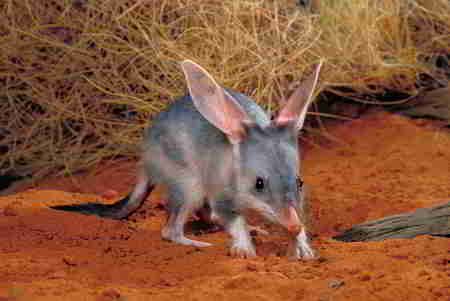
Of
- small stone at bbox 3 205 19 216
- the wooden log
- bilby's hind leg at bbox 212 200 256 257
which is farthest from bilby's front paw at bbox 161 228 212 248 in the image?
small stone at bbox 3 205 19 216

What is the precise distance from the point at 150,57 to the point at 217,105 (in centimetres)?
220

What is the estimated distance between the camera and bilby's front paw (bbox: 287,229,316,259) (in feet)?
11.1

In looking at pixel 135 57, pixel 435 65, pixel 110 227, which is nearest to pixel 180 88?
pixel 135 57

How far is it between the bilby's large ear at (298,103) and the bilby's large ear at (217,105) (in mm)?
193

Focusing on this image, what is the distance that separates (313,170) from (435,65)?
2.04 metres

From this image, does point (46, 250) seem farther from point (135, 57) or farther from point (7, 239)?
point (135, 57)

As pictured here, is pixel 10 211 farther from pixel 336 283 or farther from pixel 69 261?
pixel 336 283

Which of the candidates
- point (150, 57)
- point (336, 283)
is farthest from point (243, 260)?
point (150, 57)

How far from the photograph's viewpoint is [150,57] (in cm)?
559

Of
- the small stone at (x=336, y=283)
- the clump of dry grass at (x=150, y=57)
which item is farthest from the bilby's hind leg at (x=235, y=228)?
the clump of dry grass at (x=150, y=57)

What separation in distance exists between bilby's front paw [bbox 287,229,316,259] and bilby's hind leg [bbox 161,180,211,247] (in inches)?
25.6

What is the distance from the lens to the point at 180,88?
564cm

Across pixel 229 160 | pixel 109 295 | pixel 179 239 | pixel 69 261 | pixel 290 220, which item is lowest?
pixel 179 239

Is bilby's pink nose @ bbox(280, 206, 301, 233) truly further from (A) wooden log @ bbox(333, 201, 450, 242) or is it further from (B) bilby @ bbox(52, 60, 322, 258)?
(A) wooden log @ bbox(333, 201, 450, 242)
